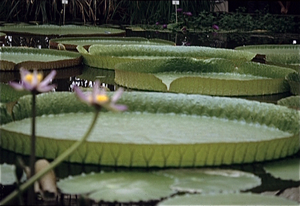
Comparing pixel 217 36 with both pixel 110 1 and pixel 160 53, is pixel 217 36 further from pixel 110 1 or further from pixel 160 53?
pixel 160 53

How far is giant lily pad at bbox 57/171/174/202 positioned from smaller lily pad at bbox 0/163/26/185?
12cm

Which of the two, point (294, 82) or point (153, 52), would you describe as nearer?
point (294, 82)

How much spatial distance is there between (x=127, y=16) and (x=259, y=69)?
6319mm

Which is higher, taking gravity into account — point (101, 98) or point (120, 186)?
point (101, 98)

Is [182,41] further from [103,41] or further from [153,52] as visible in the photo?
[153,52]

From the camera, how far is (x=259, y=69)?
4.03 metres

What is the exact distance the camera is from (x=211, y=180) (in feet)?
6.34

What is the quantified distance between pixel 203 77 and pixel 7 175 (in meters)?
1.69

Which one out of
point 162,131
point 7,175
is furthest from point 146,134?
point 7,175

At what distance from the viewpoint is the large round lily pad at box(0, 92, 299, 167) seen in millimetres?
2064

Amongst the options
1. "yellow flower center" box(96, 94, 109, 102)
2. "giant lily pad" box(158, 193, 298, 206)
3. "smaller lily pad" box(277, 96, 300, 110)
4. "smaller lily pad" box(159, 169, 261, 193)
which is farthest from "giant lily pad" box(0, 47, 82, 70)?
"yellow flower center" box(96, 94, 109, 102)

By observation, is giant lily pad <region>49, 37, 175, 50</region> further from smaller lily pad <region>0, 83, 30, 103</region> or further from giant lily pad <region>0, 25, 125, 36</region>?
smaller lily pad <region>0, 83, 30, 103</region>

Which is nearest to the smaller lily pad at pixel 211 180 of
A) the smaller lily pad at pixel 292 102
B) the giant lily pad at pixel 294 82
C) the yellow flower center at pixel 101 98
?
the yellow flower center at pixel 101 98

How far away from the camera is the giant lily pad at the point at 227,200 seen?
1.67 meters
